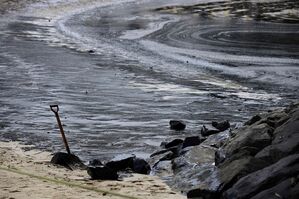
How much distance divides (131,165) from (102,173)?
2.27ft

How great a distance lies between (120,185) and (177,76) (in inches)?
315

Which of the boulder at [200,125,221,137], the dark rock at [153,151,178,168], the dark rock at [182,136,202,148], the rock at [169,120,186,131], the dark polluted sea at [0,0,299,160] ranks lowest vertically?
the dark polluted sea at [0,0,299,160]

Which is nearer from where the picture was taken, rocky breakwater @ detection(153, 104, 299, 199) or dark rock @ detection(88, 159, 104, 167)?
rocky breakwater @ detection(153, 104, 299, 199)

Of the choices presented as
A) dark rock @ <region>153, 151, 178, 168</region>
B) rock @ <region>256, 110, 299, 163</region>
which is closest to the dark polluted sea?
dark rock @ <region>153, 151, 178, 168</region>

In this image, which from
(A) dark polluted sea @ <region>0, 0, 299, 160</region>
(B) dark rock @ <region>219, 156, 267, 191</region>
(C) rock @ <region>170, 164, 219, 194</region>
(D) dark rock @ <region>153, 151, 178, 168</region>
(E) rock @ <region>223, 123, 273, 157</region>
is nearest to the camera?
(B) dark rock @ <region>219, 156, 267, 191</region>

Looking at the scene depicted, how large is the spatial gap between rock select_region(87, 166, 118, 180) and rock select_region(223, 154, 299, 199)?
1752 millimetres

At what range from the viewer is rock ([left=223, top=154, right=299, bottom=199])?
21.2 feet

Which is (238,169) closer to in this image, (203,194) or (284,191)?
(203,194)

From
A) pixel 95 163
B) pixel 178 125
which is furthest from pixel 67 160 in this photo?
pixel 178 125

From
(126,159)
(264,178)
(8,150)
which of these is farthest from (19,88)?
(264,178)

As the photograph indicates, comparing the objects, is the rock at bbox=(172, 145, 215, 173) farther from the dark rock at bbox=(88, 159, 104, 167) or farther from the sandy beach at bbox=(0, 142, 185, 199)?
the dark rock at bbox=(88, 159, 104, 167)

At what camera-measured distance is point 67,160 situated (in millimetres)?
8750

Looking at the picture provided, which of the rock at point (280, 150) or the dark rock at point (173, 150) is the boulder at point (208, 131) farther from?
the rock at point (280, 150)

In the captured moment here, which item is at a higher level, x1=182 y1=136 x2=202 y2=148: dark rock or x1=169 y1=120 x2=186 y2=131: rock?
x1=182 y1=136 x2=202 y2=148: dark rock
